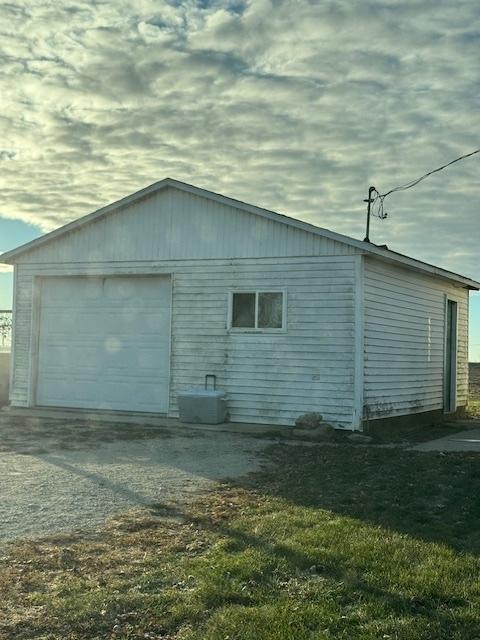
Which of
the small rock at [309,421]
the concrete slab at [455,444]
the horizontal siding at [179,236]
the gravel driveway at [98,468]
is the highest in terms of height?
the horizontal siding at [179,236]

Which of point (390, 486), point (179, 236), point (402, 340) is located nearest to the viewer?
point (390, 486)

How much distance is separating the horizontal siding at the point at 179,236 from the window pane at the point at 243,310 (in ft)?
2.71

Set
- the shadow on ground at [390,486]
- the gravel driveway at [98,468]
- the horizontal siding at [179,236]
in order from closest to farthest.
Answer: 1. the shadow on ground at [390,486]
2. the gravel driveway at [98,468]
3. the horizontal siding at [179,236]

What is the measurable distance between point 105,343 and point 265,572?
1187 cm

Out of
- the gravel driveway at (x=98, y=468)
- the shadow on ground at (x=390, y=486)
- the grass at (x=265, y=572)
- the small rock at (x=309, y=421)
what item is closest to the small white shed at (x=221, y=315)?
the small rock at (x=309, y=421)

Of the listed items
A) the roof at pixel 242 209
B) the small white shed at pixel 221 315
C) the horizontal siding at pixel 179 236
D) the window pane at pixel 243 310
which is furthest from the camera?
the window pane at pixel 243 310

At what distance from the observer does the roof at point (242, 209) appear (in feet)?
45.6

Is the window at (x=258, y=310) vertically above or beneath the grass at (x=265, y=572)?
above

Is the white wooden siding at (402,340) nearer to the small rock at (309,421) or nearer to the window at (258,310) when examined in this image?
the small rock at (309,421)

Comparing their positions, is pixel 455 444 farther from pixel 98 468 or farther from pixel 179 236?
pixel 179 236

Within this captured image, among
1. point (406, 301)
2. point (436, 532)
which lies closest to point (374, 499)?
point (436, 532)

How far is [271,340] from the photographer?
14.6m

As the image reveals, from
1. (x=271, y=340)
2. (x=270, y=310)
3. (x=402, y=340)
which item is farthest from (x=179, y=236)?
(x=402, y=340)

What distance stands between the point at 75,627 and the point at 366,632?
1.68 m
